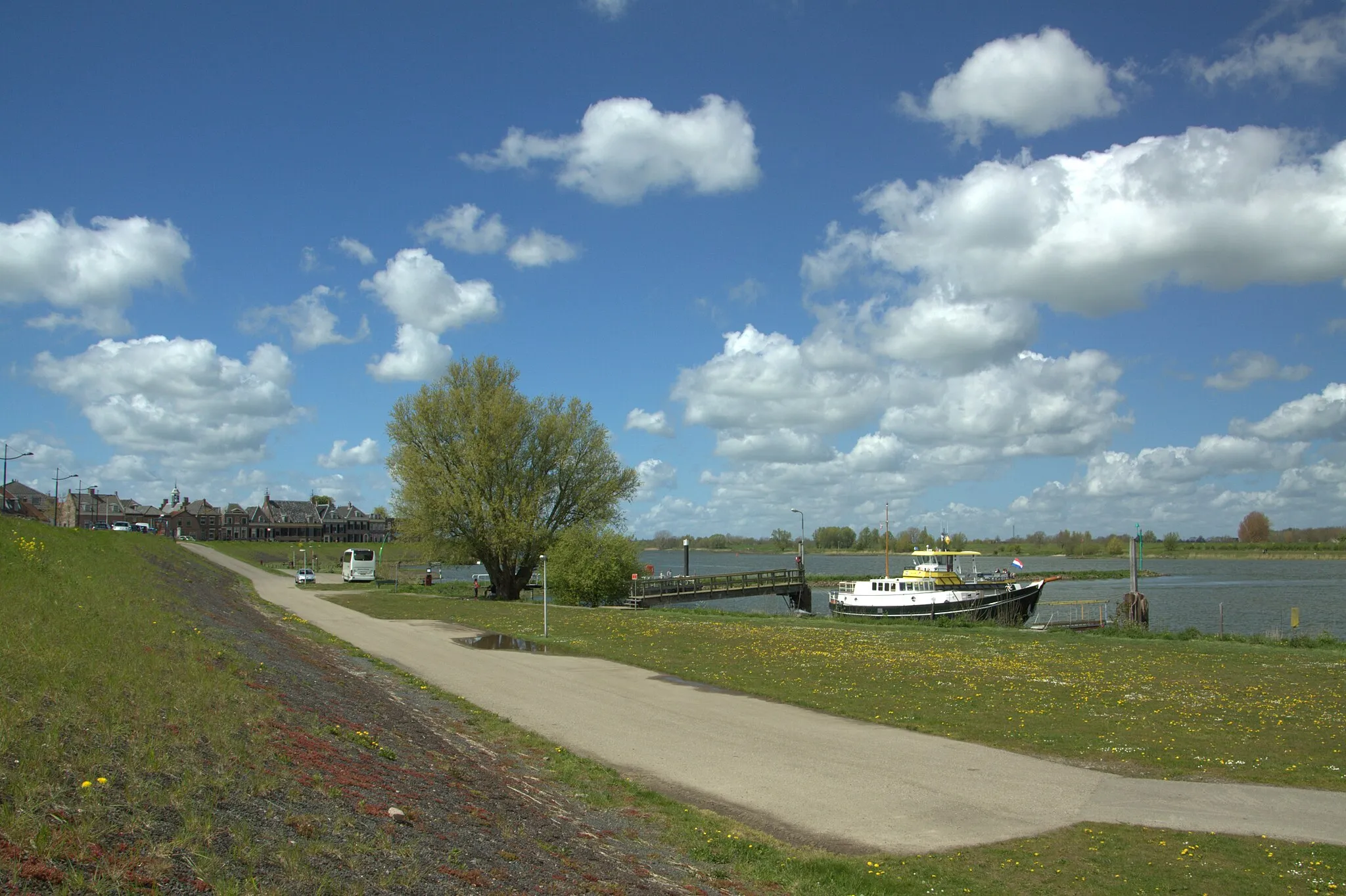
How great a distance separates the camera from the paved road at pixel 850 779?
10125mm

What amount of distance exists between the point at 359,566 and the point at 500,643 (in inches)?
1759

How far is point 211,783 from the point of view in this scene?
288 inches

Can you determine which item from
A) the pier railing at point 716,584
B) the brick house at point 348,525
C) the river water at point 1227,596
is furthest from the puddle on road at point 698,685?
the brick house at point 348,525

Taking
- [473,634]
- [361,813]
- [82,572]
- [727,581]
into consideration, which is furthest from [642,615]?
[361,813]

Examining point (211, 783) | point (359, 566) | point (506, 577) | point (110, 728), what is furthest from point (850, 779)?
point (359, 566)

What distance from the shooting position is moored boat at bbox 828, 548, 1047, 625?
45875mm

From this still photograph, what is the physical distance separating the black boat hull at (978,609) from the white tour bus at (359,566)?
38.9m

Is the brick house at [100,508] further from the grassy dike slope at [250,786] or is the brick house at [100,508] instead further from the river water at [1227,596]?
the grassy dike slope at [250,786]

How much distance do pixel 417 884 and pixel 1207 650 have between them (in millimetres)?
24304

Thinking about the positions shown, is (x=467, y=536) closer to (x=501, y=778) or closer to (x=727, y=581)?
(x=727, y=581)

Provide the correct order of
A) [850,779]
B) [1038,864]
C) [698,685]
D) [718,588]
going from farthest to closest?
[718,588] < [698,685] < [850,779] < [1038,864]

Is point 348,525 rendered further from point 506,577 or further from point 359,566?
point 506,577

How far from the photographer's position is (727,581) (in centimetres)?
5466

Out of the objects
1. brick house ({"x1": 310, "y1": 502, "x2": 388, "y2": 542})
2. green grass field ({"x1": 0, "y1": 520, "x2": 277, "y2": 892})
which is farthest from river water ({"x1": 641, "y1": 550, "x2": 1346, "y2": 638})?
brick house ({"x1": 310, "y1": 502, "x2": 388, "y2": 542})
